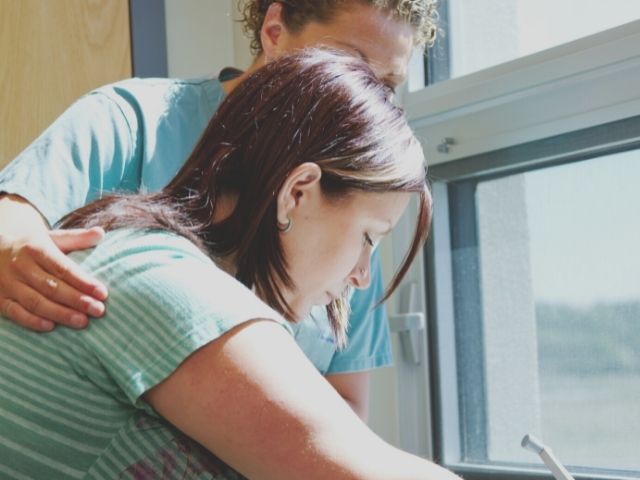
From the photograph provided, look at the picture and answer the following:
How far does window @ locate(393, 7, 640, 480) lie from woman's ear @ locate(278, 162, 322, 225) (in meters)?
0.58

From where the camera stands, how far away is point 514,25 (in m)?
1.52

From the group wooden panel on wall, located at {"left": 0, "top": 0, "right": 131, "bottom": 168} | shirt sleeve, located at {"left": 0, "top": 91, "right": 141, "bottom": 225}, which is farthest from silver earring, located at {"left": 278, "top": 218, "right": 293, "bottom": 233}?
wooden panel on wall, located at {"left": 0, "top": 0, "right": 131, "bottom": 168}

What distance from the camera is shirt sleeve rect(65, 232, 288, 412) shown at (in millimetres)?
680

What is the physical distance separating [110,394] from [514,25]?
101 cm

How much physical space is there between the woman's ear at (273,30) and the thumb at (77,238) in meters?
0.52

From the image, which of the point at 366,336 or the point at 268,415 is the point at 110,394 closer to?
the point at 268,415

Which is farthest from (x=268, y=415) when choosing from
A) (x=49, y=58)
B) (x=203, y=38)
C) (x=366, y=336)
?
(x=203, y=38)

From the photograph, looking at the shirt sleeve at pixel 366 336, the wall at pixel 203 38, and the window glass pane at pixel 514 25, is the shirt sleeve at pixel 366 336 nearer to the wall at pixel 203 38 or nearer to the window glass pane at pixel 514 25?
the window glass pane at pixel 514 25

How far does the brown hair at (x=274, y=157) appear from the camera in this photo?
867 mm

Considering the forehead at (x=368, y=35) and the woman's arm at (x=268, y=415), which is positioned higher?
the forehead at (x=368, y=35)

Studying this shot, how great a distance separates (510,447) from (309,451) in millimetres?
900

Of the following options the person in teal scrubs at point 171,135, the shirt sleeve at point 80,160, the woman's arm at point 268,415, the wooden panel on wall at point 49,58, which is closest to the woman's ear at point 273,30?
the person in teal scrubs at point 171,135

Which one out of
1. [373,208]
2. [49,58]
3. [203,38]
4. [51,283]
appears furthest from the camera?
[203,38]

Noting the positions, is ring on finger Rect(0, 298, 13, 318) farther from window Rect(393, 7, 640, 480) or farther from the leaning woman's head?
window Rect(393, 7, 640, 480)
